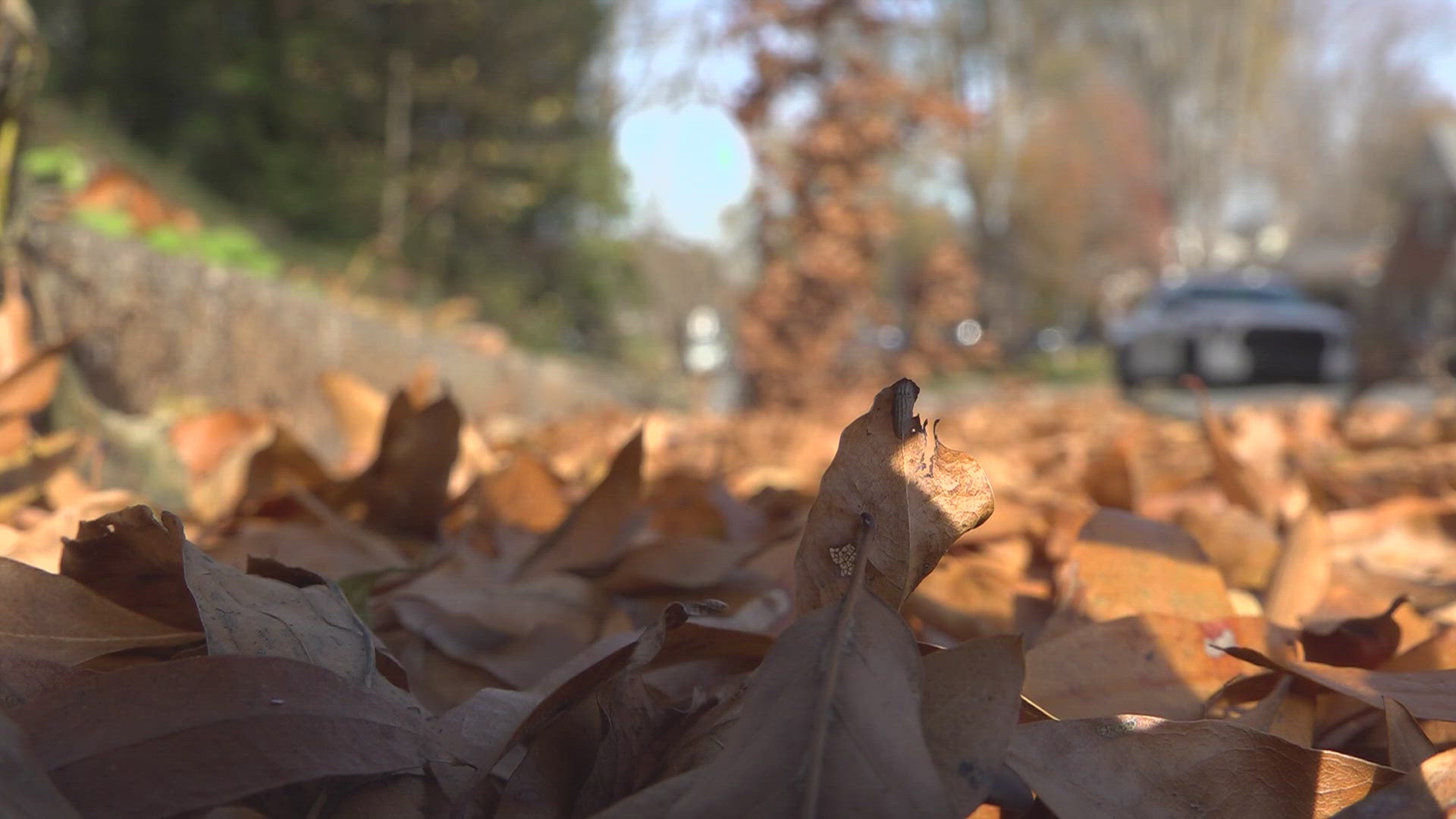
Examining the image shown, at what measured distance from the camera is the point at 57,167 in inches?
132

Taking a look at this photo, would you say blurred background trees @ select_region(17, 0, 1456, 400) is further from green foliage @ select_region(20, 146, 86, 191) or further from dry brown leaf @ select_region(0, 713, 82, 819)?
dry brown leaf @ select_region(0, 713, 82, 819)

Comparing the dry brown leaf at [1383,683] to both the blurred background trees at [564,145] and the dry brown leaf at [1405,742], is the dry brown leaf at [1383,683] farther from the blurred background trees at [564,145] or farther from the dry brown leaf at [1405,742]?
the blurred background trees at [564,145]

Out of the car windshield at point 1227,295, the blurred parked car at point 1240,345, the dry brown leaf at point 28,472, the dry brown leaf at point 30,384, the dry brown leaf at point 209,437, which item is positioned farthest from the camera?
the car windshield at point 1227,295

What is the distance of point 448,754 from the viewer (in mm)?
520

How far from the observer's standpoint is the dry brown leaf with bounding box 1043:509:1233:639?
2.48 ft

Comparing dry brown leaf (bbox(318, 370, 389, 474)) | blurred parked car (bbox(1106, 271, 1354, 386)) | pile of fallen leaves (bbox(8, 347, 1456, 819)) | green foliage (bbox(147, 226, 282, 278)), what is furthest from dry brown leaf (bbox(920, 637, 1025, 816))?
blurred parked car (bbox(1106, 271, 1354, 386))

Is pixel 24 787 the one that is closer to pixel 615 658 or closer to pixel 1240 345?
pixel 615 658

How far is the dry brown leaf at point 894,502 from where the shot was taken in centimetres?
53

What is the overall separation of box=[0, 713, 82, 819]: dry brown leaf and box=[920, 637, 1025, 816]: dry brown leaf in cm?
32

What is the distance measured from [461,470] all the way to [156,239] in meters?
2.70

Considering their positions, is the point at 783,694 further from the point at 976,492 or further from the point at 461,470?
the point at 461,470

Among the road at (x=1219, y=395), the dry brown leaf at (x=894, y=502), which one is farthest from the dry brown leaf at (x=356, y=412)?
the road at (x=1219, y=395)

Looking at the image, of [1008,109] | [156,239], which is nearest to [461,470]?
[156,239]

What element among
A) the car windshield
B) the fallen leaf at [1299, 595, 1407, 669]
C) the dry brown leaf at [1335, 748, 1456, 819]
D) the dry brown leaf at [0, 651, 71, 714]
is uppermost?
the dry brown leaf at [0, 651, 71, 714]
